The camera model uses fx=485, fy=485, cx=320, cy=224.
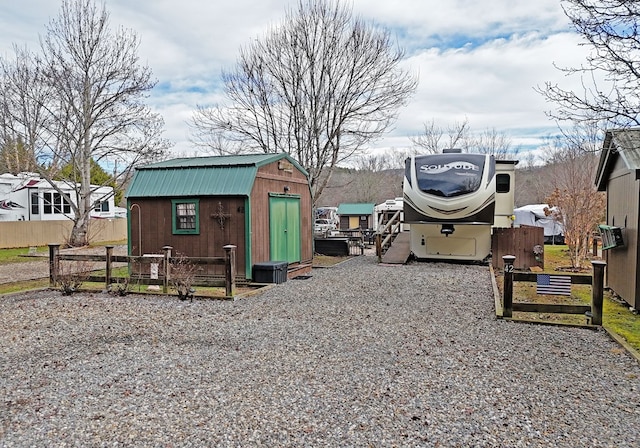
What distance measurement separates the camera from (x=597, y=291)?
6793 millimetres

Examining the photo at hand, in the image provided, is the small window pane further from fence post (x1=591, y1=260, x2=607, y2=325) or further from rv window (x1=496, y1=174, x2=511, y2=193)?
rv window (x1=496, y1=174, x2=511, y2=193)

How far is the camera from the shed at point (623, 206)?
781 centimetres

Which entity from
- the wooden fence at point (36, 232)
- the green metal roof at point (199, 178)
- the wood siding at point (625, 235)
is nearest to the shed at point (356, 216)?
the wooden fence at point (36, 232)

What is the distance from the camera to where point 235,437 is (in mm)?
3574

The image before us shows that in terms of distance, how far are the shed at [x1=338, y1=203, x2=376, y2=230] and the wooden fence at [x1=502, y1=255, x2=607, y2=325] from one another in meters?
36.6

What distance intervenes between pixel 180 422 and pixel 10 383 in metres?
2.14

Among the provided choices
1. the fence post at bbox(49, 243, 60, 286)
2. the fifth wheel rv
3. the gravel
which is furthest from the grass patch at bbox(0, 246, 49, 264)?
the fifth wheel rv

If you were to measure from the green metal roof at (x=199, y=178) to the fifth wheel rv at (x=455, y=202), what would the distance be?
4.18m

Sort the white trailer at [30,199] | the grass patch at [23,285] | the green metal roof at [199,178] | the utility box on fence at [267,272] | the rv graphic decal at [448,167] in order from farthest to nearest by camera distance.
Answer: the white trailer at [30,199] → the rv graphic decal at [448,167] → the green metal roof at [199,178] → the utility box on fence at [267,272] → the grass patch at [23,285]

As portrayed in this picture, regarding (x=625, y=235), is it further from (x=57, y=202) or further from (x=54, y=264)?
(x=57, y=202)

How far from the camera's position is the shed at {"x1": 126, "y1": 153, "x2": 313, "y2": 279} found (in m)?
11.1

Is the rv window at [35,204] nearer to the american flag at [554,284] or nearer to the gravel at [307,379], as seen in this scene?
the gravel at [307,379]

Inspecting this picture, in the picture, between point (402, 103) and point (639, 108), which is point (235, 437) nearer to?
point (639, 108)

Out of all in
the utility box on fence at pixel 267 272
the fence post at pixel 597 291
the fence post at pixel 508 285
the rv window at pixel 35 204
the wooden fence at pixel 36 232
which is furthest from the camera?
the rv window at pixel 35 204
